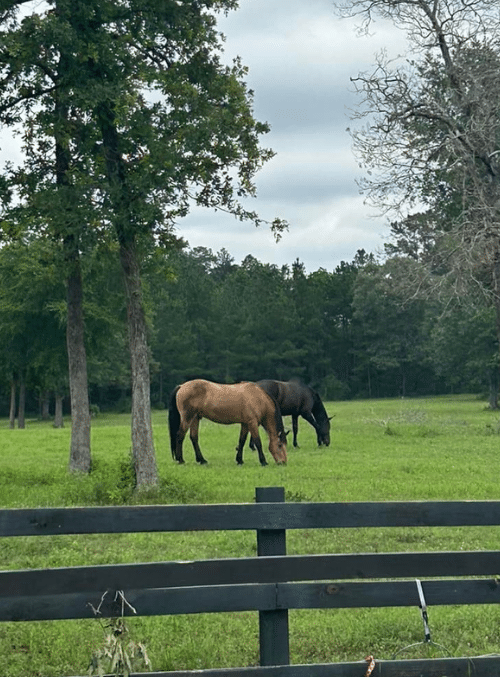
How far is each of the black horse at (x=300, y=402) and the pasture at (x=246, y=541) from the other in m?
0.88

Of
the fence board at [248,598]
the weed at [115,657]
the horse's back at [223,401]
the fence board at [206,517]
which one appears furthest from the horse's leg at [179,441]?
the weed at [115,657]

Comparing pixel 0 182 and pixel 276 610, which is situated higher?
pixel 0 182

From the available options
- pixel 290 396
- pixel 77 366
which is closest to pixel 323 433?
pixel 290 396

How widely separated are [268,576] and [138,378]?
42.1 ft

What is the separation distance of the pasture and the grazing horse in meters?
0.69

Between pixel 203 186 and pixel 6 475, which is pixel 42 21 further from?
pixel 6 475

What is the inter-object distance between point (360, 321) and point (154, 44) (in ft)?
285

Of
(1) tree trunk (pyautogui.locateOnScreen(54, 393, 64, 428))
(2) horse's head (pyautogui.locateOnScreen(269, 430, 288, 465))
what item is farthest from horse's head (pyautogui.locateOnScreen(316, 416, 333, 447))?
(1) tree trunk (pyautogui.locateOnScreen(54, 393, 64, 428))

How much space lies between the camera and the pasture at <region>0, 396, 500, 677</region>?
7.28m

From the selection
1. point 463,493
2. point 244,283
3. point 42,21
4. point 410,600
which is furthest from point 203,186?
point 244,283

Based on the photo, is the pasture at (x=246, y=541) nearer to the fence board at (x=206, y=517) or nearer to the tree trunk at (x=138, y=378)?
the tree trunk at (x=138, y=378)

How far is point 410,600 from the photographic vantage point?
5898mm

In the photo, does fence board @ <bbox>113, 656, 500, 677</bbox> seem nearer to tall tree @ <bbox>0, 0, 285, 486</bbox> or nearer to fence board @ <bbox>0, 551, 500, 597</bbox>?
fence board @ <bbox>0, 551, 500, 597</bbox>

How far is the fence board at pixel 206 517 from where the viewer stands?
580cm
